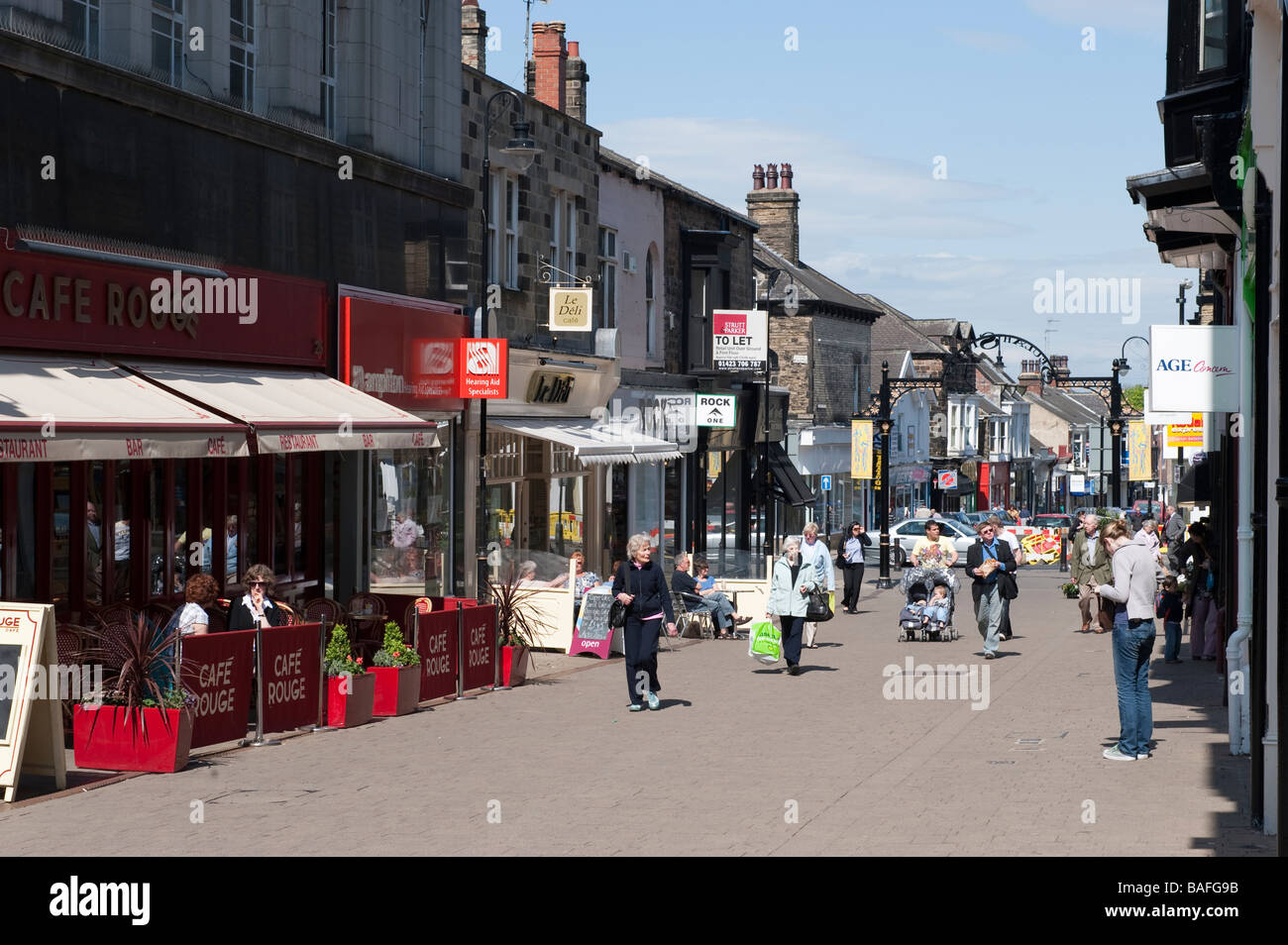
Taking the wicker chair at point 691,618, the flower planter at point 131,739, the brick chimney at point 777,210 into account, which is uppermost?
the brick chimney at point 777,210

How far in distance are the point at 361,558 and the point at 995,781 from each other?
10.7m

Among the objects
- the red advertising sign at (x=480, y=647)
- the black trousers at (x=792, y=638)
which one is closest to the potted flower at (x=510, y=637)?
the red advertising sign at (x=480, y=647)

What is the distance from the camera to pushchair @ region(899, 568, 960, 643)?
924 inches

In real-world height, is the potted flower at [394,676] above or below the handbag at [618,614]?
below

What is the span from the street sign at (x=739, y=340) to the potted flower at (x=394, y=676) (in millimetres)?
20917

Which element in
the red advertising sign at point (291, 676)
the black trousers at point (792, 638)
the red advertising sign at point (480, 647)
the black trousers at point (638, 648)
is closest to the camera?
the red advertising sign at point (291, 676)

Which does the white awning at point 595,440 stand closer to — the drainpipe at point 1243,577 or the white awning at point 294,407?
the white awning at point 294,407

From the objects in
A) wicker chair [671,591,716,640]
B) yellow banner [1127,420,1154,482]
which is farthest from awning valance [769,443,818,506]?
wicker chair [671,591,716,640]

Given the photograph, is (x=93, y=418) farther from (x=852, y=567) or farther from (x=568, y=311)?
(x=852, y=567)

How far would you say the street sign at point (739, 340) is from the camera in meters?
35.3

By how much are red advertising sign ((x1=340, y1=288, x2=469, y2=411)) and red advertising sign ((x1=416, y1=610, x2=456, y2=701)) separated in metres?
4.04

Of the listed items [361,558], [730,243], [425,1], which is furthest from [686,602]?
[730,243]

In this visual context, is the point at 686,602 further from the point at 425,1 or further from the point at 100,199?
the point at 100,199

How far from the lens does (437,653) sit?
16031mm
